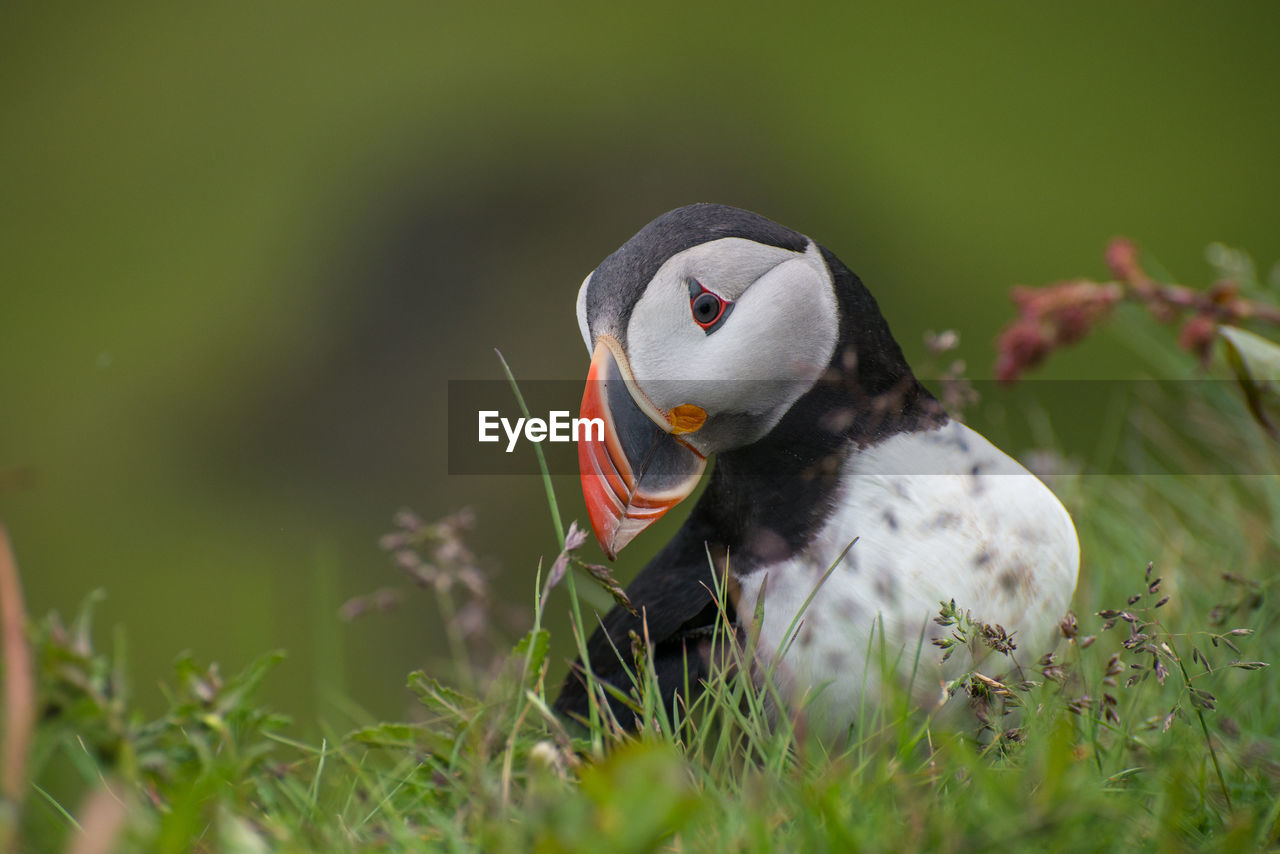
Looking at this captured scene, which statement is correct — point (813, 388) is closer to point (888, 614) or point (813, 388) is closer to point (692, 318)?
point (692, 318)

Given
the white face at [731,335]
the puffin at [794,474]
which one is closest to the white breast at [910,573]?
the puffin at [794,474]

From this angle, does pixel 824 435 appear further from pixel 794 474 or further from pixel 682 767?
pixel 682 767

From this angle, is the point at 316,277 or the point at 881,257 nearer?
the point at 881,257

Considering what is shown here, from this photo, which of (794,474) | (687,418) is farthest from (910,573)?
(687,418)

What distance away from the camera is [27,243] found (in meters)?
4.64

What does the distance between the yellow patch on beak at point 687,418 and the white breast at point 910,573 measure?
0.20 m

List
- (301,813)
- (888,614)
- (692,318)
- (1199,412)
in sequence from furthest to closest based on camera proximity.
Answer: (1199,412) < (692,318) < (888,614) < (301,813)

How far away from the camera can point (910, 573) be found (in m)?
1.31

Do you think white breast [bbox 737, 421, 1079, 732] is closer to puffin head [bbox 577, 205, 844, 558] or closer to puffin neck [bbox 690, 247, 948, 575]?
puffin neck [bbox 690, 247, 948, 575]

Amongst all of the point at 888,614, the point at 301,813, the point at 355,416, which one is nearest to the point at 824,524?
the point at 888,614

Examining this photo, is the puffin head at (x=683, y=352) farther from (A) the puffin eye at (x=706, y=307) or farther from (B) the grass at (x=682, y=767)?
(B) the grass at (x=682, y=767)

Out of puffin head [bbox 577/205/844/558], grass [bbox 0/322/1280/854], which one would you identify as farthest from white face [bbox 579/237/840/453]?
grass [bbox 0/322/1280/854]

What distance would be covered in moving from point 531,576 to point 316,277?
161 cm

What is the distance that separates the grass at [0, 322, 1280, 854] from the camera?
0.80 metres
